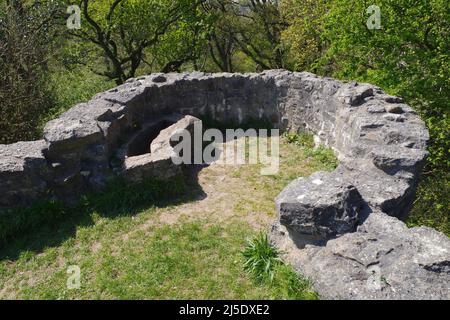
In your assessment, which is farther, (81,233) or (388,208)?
(81,233)

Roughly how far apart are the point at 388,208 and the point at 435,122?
9411 mm

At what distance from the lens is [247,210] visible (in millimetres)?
7094

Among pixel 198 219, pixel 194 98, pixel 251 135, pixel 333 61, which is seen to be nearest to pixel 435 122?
pixel 333 61

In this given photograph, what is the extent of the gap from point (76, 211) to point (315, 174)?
4354 millimetres

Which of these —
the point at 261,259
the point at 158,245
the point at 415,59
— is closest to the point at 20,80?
the point at 158,245

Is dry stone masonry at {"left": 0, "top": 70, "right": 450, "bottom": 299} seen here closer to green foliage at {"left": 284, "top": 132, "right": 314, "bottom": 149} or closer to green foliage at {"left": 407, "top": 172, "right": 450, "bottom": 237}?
green foliage at {"left": 284, "top": 132, "right": 314, "bottom": 149}

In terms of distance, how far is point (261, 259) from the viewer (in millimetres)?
5293

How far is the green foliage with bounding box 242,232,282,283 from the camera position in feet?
16.8

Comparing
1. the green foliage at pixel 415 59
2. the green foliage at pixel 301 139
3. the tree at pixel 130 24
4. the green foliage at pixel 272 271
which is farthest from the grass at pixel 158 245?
the tree at pixel 130 24

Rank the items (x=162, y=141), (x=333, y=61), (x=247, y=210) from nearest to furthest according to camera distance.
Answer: (x=247, y=210)
(x=162, y=141)
(x=333, y=61)

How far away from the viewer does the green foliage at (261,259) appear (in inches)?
201

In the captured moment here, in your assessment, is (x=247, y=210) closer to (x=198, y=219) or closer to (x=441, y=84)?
(x=198, y=219)

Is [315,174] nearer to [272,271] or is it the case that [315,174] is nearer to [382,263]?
[272,271]

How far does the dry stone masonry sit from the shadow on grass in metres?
0.22
